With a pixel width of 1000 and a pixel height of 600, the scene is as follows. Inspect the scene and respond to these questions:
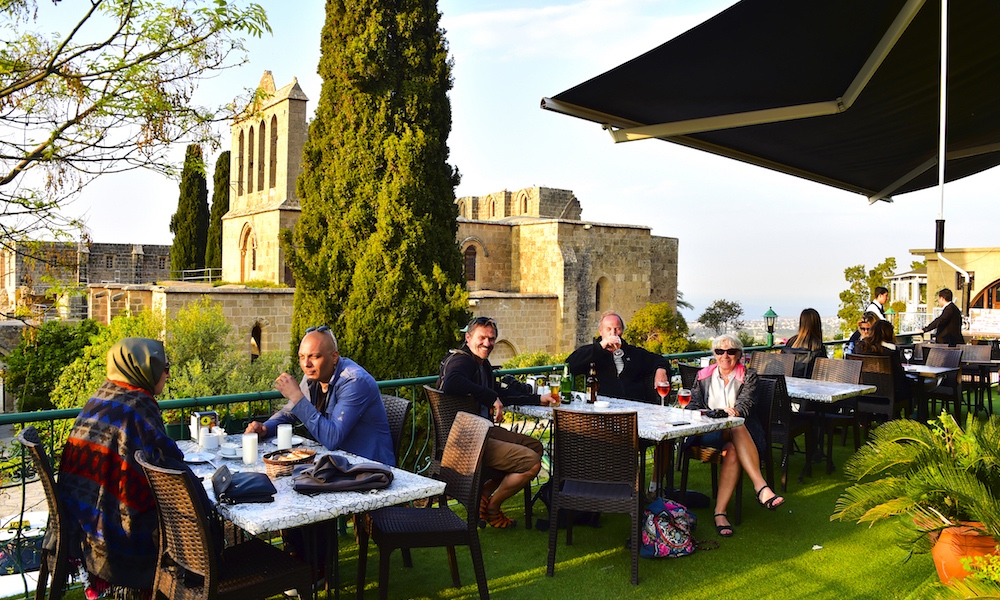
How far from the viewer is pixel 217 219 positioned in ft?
113

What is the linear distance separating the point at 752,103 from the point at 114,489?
4.26m

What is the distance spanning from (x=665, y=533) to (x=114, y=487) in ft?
9.51

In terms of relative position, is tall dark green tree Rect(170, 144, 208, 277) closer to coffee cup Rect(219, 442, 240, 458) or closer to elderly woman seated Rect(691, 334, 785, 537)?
elderly woman seated Rect(691, 334, 785, 537)

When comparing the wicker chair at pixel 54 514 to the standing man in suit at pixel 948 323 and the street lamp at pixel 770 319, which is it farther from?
the standing man in suit at pixel 948 323

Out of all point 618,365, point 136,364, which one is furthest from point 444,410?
point 136,364

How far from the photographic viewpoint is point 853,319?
1184 inches

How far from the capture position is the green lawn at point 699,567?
12.5 feet

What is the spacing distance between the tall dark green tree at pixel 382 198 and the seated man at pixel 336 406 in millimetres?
9500

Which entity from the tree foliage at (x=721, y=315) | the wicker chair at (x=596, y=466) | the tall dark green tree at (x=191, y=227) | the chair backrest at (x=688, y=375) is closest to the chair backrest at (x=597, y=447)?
the wicker chair at (x=596, y=466)

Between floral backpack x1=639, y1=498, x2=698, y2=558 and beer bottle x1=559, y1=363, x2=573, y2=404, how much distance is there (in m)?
1.03

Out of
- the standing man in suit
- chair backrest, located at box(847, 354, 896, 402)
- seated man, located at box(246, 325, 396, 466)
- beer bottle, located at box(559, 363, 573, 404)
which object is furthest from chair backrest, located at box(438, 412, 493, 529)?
the standing man in suit

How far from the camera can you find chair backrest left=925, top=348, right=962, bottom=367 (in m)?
8.25

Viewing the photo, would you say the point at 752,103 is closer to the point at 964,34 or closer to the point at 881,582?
the point at 964,34

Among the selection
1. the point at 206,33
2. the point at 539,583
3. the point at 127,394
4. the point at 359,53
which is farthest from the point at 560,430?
the point at 359,53
